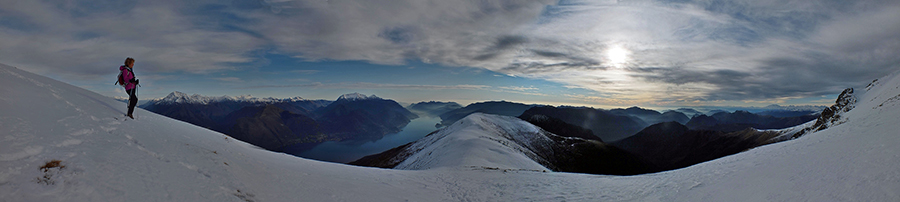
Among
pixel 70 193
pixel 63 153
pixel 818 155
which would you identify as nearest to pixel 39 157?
pixel 63 153

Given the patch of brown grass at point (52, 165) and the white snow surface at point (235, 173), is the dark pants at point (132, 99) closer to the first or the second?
the white snow surface at point (235, 173)

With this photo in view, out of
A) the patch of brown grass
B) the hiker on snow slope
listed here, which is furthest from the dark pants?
the patch of brown grass

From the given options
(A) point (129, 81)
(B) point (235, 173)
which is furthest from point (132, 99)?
(B) point (235, 173)

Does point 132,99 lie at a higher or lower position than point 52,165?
higher

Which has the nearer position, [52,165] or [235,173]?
[52,165]

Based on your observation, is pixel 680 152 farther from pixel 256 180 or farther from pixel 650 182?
pixel 256 180

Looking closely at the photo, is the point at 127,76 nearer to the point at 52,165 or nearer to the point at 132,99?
the point at 132,99
